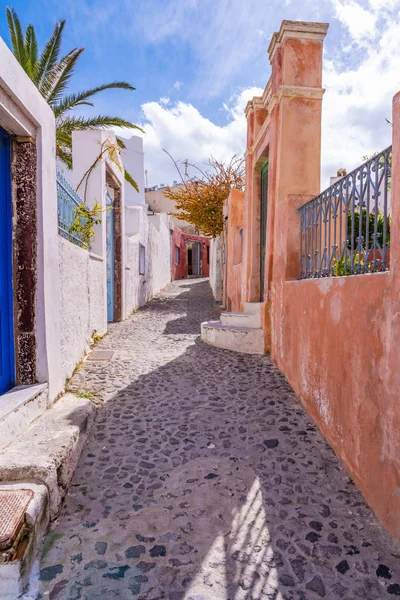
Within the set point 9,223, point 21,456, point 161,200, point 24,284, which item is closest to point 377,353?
point 21,456

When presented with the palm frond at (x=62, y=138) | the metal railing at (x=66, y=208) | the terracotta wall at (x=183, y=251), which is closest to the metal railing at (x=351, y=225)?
the metal railing at (x=66, y=208)

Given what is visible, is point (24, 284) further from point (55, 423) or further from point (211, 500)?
point (211, 500)

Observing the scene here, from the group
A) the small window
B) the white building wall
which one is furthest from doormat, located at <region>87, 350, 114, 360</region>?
the small window

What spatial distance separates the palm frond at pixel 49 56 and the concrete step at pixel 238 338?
7065 mm

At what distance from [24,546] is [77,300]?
11.1 ft

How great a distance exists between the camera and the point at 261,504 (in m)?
→ 2.38

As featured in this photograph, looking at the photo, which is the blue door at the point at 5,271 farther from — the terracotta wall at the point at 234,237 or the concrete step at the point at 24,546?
the terracotta wall at the point at 234,237

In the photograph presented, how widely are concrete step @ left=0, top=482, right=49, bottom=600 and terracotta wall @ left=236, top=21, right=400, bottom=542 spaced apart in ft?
6.11

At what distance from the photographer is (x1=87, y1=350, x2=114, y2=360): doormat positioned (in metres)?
5.48

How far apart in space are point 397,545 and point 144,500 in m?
1.45

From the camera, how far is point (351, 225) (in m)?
2.86

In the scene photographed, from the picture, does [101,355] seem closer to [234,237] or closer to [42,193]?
[42,193]

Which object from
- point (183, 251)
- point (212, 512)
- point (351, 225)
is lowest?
point (212, 512)

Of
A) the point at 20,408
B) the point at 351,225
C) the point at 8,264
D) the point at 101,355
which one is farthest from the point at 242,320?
the point at 20,408
